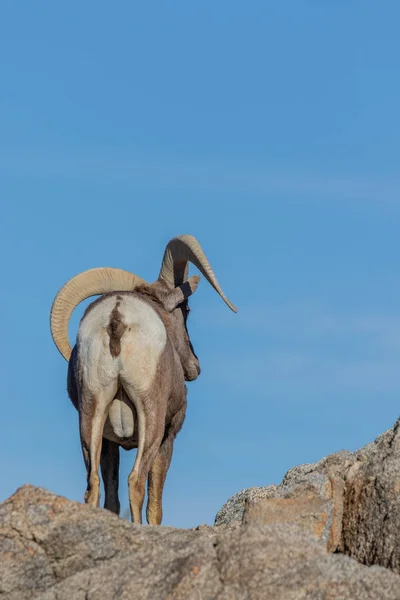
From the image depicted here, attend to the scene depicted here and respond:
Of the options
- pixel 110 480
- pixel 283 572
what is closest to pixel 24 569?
pixel 283 572

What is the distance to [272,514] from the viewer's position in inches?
456

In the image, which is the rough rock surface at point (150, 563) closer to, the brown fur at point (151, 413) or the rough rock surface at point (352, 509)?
the rough rock surface at point (352, 509)

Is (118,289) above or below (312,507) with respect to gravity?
above

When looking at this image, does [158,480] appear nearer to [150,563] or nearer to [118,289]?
[118,289]

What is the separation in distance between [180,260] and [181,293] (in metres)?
0.63

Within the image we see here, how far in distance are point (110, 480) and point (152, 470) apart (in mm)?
621

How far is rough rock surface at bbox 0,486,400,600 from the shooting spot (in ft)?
28.9

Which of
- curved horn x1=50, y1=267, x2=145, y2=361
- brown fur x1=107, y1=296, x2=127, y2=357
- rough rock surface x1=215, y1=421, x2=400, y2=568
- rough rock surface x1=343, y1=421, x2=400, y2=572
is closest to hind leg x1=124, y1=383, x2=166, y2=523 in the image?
brown fur x1=107, y1=296, x2=127, y2=357

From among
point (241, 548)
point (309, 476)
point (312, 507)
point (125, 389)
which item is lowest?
point (241, 548)

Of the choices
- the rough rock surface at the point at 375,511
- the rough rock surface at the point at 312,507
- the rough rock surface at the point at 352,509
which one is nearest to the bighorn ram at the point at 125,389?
the rough rock surface at the point at 312,507

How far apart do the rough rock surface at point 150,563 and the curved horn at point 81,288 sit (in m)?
8.04

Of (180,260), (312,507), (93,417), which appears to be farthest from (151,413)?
(312,507)

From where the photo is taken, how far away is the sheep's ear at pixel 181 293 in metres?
19.0

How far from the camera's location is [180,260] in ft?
64.5
